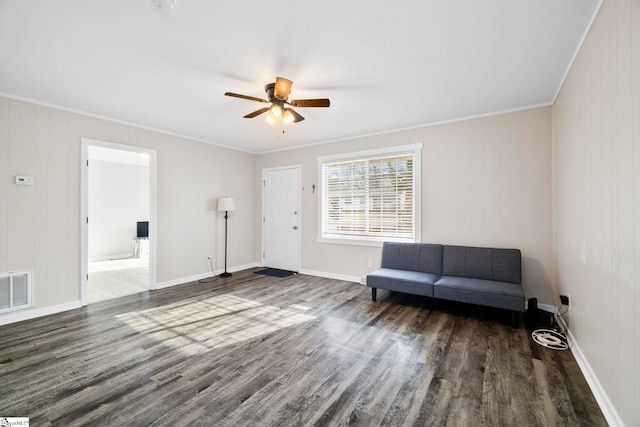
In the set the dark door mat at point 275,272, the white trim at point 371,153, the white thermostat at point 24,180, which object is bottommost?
the dark door mat at point 275,272

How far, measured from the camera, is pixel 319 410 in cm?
179

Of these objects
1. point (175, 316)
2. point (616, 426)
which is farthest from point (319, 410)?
point (175, 316)

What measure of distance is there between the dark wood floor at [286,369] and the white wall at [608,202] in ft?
1.33

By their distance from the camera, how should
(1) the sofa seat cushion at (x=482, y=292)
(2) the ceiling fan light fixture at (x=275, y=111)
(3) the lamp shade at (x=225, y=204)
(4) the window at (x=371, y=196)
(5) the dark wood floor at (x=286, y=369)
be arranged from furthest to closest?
1. (3) the lamp shade at (x=225, y=204)
2. (4) the window at (x=371, y=196)
3. (1) the sofa seat cushion at (x=482, y=292)
4. (2) the ceiling fan light fixture at (x=275, y=111)
5. (5) the dark wood floor at (x=286, y=369)

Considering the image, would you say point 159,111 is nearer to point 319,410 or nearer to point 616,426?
point 319,410

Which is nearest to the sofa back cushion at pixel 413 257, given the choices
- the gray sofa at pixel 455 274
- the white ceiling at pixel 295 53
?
the gray sofa at pixel 455 274

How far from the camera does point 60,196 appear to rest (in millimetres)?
3559

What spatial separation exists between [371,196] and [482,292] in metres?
2.25

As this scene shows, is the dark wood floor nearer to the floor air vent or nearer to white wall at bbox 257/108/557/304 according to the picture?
the floor air vent

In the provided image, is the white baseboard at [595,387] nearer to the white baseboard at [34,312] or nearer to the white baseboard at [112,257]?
the white baseboard at [34,312]

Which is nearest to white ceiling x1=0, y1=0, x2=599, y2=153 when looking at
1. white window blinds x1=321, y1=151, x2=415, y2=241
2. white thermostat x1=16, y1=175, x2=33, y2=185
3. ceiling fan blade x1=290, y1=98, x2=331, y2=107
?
ceiling fan blade x1=290, y1=98, x2=331, y2=107

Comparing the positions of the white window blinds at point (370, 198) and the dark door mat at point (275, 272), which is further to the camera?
the dark door mat at point (275, 272)

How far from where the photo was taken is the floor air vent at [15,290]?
314cm

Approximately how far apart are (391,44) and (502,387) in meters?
2.75
